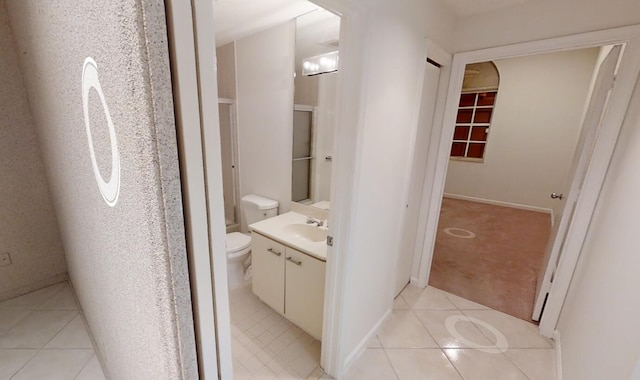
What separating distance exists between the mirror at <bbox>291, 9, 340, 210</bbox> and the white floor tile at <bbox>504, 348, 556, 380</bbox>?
1676 mm

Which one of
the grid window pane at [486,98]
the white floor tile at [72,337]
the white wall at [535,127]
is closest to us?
the white floor tile at [72,337]

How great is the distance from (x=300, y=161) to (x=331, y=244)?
1.14m

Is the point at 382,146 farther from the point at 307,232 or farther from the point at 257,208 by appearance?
the point at 257,208

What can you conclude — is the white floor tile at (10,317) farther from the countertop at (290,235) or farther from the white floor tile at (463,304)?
the white floor tile at (463,304)

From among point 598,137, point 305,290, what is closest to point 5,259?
point 305,290

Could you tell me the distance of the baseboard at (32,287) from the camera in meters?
1.51

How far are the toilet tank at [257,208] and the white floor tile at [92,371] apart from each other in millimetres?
1528

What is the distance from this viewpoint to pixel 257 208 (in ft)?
8.20

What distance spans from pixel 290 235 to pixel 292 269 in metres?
0.24

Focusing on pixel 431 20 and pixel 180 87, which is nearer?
pixel 180 87

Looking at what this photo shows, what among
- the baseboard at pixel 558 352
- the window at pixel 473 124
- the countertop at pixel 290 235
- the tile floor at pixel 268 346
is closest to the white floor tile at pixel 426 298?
the baseboard at pixel 558 352

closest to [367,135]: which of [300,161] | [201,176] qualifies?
[201,176]

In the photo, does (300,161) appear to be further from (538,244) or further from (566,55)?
(566,55)

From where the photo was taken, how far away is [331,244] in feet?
4.41
